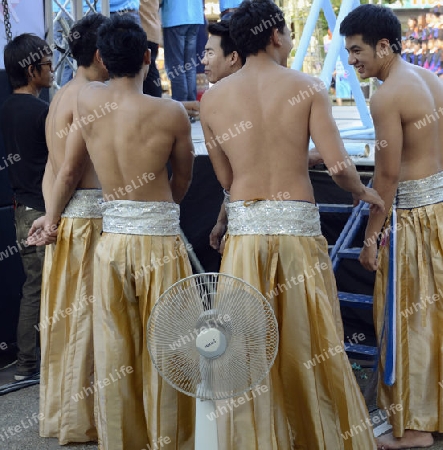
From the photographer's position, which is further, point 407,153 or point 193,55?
point 193,55

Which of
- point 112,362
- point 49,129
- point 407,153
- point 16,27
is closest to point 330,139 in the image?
point 407,153

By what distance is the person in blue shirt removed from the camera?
685 cm

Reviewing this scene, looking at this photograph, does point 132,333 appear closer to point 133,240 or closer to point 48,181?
point 133,240

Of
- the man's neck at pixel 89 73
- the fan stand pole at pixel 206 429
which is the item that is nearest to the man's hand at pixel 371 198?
the fan stand pole at pixel 206 429

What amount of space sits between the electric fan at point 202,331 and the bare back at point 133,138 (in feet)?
2.61

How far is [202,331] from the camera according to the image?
2.74m

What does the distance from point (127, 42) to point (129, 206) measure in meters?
0.67

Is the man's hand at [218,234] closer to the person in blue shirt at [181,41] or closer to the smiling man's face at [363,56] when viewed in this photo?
the smiling man's face at [363,56]

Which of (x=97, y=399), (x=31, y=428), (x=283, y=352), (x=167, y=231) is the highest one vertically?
(x=167, y=231)

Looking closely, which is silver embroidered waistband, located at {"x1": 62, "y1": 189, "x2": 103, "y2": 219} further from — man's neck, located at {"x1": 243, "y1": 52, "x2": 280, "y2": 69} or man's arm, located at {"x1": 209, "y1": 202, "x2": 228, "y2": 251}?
man's neck, located at {"x1": 243, "y1": 52, "x2": 280, "y2": 69}

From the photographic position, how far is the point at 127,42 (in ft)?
→ 11.2

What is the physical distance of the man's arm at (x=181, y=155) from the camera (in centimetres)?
348

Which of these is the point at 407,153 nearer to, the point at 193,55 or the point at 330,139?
the point at 330,139

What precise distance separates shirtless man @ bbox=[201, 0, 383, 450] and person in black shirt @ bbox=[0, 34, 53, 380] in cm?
184
